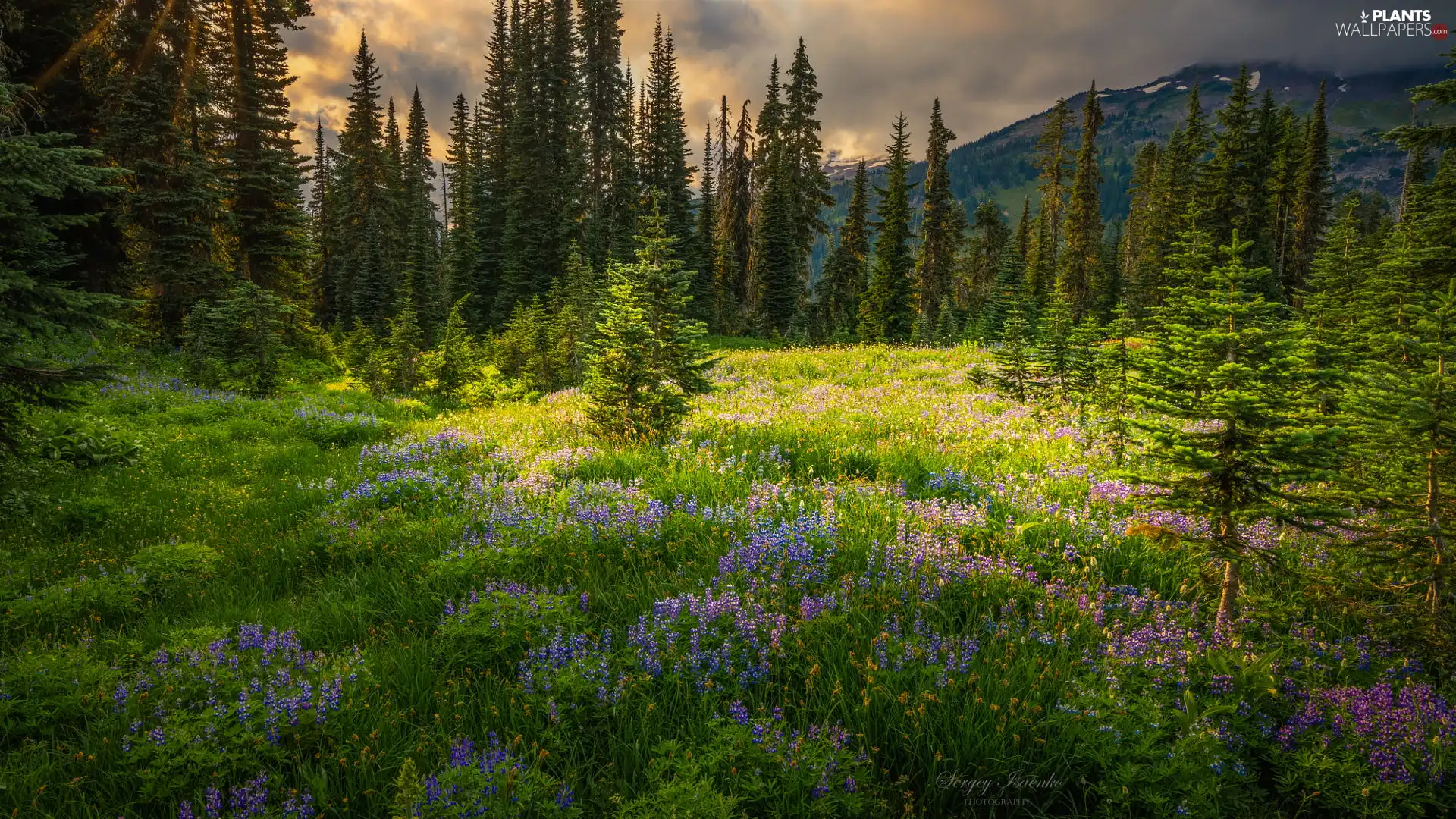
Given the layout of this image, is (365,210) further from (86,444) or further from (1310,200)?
(1310,200)

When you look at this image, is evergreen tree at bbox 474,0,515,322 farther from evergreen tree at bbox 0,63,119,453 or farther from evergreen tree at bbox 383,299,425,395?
evergreen tree at bbox 0,63,119,453

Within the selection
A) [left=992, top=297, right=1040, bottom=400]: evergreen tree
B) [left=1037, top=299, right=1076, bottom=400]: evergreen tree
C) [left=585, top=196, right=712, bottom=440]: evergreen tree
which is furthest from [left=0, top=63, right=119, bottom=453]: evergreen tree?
[left=992, top=297, right=1040, bottom=400]: evergreen tree

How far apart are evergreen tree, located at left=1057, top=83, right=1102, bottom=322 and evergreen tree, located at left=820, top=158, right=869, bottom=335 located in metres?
16.1

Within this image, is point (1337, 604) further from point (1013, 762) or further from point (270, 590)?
point (270, 590)

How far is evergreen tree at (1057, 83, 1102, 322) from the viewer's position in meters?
47.7

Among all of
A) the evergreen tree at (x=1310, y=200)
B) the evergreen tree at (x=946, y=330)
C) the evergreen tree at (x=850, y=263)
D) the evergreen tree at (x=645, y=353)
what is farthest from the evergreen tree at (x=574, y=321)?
the evergreen tree at (x=1310, y=200)

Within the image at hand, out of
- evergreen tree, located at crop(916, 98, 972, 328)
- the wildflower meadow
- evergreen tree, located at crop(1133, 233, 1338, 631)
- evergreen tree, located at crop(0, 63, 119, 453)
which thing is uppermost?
evergreen tree, located at crop(916, 98, 972, 328)

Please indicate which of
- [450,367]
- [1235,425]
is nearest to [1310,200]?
[1235,425]

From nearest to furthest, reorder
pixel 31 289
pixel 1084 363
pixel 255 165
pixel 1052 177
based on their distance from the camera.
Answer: pixel 31 289
pixel 1084 363
pixel 255 165
pixel 1052 177

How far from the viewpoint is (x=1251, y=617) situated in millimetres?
4133

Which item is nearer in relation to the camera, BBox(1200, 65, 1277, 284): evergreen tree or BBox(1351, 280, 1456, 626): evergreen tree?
BBox(1351, 280, 1456, 626): evergreen tree

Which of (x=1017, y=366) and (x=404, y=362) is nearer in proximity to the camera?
(x=1017, y=366)

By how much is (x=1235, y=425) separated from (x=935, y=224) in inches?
1880

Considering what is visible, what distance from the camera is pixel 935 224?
155ft
